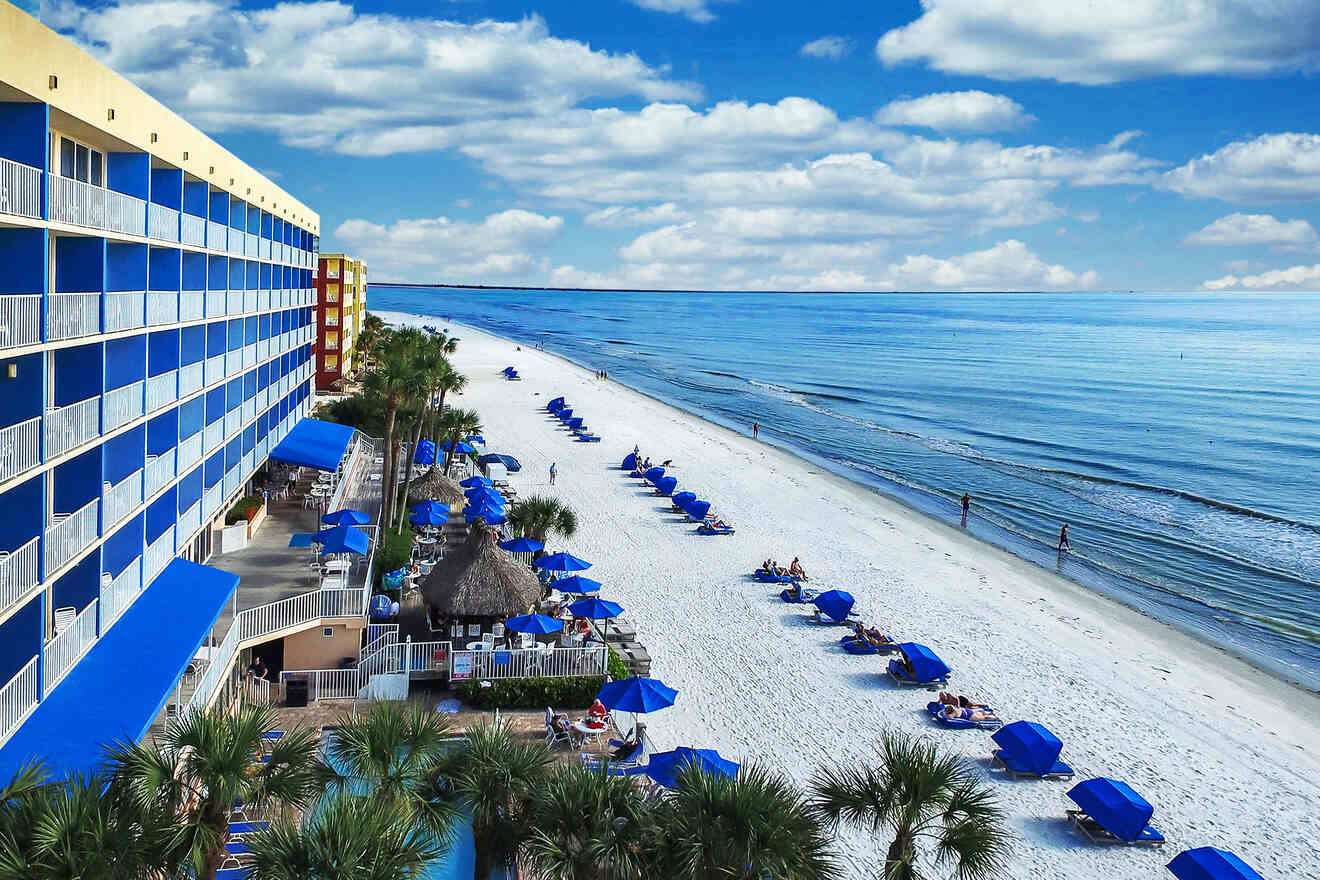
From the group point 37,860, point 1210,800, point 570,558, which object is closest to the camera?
point 37,860

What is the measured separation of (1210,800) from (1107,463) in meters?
49.0

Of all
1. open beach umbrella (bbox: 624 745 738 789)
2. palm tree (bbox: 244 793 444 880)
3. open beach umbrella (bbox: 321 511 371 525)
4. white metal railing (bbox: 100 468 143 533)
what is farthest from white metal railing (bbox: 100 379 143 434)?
open beach umbrella (bbox: 624 745 738 789)

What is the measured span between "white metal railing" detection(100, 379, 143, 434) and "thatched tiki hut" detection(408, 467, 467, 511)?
1799cm

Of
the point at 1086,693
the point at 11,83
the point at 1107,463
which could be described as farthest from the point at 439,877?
the point at 1107,463

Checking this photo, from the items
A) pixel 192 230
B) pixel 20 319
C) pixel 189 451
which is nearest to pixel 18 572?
pixel 20 319

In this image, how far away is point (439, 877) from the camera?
1473cm

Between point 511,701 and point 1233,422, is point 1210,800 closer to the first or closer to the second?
point 511,701

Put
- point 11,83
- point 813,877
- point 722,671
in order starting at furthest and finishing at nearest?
1. point 722,671
2. point 11,83
3. point 813,877

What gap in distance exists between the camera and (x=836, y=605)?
30.1 meters

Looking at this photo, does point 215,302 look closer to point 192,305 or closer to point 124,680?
point 192,305

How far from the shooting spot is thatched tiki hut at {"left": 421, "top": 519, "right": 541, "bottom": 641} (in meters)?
25.2

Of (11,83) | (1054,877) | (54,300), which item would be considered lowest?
(1054,877)

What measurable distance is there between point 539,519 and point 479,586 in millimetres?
7956

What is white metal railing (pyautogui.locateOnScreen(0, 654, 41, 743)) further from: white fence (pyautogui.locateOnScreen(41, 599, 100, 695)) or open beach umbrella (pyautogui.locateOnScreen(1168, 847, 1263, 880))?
open beach umbrella (pyautogui.locateOnScreen(1168, 847, 1263, 880))
